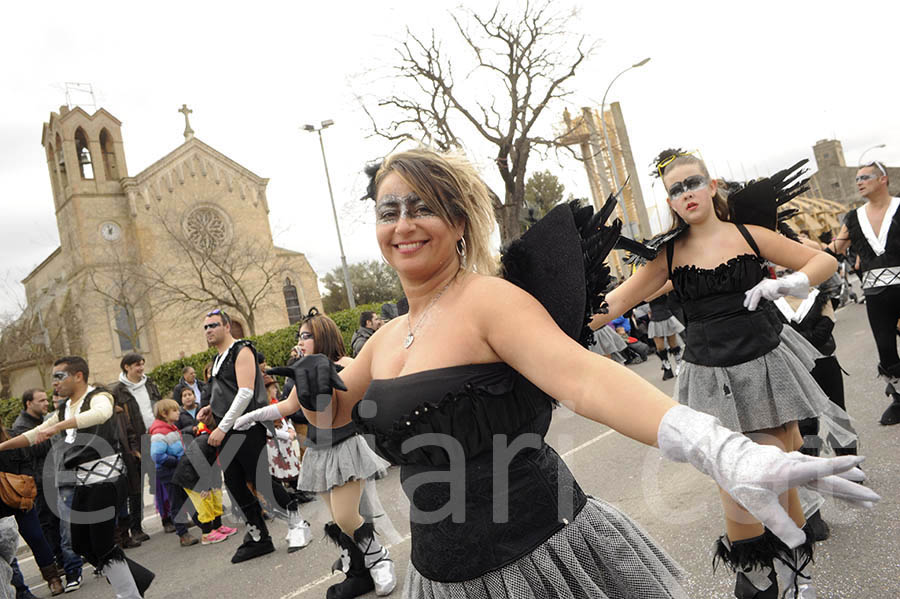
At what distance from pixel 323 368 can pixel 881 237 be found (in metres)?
5.34

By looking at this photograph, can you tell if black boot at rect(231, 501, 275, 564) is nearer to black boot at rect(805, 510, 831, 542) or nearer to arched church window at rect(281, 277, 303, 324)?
black boot at rect(805, 510, 831, 542)

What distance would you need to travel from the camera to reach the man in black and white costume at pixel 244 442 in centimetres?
564

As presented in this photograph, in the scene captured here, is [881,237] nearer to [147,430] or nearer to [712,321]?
[712,321]

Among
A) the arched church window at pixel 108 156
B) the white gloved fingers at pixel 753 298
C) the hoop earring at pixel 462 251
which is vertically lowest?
the white gloved fingers at pixel 753 298

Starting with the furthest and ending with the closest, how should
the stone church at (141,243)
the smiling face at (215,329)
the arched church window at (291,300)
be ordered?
the arched church window at (291,300), the stone church at (141,243), the smiling face at (215,329)

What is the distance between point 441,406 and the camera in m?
1.74

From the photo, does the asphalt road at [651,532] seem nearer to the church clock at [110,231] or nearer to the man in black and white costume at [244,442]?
the man in black and white costume at [244,442]

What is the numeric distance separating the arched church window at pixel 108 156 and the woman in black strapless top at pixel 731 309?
131ft

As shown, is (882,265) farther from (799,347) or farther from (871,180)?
(799,347)

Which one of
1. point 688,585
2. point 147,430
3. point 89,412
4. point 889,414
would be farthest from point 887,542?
point 147,430

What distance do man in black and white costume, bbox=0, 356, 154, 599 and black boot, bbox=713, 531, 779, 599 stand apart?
4153 millimetres

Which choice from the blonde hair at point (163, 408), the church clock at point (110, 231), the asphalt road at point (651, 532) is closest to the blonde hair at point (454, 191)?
the asphalt road at point (651, 532)

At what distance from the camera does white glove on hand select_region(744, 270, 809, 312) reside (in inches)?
112

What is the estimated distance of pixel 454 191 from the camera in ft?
6.47
